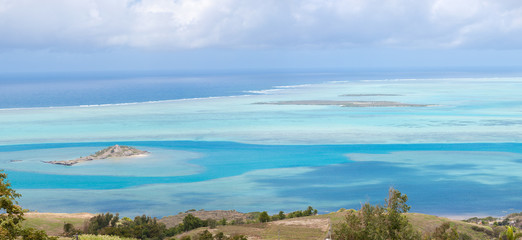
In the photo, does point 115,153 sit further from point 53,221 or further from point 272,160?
point 53,221

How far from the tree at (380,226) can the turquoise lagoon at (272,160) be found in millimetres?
17877

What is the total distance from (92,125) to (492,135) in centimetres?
4836

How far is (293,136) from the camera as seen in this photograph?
6525 centimetres

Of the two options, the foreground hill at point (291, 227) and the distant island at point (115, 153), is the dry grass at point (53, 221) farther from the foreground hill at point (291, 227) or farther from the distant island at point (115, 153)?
the distant island at point (115, 153)

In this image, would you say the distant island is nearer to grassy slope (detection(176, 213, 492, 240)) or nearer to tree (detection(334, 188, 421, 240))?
grassy slope (detection(176, 213, 492, 240))

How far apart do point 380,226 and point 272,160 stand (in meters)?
34.3

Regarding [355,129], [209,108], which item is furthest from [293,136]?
[209,108]

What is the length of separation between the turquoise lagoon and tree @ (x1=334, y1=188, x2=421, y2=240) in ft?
58.7

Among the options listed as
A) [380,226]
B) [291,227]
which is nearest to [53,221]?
Answer: [291,227]

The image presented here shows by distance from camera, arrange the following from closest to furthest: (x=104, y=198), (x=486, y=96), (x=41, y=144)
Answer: (x=104, y=198) → (x=41, y=144) → (x=486, y=96)

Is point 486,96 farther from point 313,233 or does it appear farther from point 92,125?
point 313,233

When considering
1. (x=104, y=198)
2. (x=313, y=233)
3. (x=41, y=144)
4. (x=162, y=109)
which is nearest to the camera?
(x=313, y=233)

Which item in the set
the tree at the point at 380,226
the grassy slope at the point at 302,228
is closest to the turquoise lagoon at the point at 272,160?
the grassy slope at the point at 302,228

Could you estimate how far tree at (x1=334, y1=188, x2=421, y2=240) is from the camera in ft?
58.2
